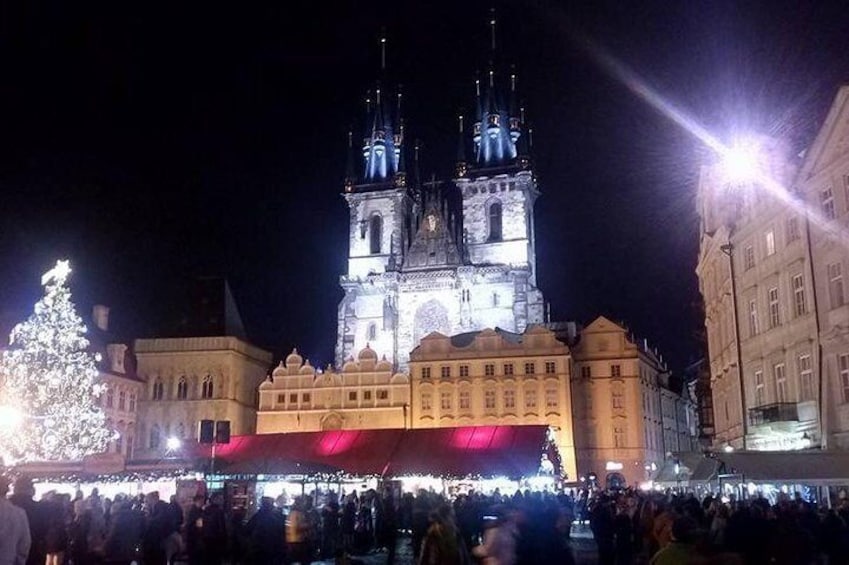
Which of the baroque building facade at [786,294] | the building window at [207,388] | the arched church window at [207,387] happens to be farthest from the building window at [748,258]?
the arched church window at [207,387]

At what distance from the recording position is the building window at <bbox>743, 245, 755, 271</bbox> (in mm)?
29791

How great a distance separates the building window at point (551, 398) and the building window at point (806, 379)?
33.2 m

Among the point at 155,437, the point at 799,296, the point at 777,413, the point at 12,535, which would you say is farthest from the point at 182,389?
the point at 12,535

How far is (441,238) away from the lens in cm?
7188

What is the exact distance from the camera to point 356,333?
229 feet

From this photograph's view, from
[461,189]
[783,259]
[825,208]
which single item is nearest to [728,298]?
[783,259]

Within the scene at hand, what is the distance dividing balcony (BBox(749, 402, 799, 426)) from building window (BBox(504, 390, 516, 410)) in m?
32.7

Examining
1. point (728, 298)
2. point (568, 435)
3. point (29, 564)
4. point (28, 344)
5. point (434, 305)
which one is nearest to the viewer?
point (29, 564)

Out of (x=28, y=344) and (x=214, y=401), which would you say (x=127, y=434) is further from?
(x=28, y=344)

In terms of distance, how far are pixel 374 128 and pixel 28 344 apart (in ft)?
161

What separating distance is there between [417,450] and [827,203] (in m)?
24.7

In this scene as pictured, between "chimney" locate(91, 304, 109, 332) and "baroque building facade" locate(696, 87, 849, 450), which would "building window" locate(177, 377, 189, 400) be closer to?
"chimney" locate(91, 304, 109, 332)

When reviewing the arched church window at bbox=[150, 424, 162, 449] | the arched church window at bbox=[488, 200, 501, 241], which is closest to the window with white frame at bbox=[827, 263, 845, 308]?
the arched church window at bbox=[488, 200, 501, 241]

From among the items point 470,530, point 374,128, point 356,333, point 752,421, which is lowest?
point 470,530
